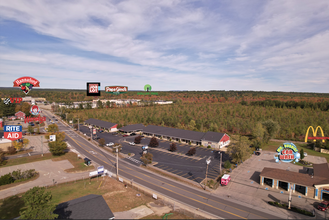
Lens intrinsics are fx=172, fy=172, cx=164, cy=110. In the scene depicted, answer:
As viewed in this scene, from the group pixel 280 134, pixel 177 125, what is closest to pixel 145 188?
pixel 177 125

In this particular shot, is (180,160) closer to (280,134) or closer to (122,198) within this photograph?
(122,198)

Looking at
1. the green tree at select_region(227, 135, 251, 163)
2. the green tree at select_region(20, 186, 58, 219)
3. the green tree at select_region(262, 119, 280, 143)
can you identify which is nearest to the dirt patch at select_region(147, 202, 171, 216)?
the green tree at select_region(20, 186, 58, 219)

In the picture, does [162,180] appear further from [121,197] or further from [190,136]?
[190,136]

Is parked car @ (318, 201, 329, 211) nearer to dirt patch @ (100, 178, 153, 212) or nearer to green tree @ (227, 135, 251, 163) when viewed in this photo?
green tree @ (227, 135, 251, 163)

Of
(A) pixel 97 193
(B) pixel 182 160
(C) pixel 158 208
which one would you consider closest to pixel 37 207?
(A) pixel 97 193

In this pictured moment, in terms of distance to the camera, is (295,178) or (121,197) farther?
(295,178)

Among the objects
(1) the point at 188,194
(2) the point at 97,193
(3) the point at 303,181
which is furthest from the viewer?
(3) the point at 303,181

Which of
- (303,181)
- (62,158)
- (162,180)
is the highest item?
(303,181)
